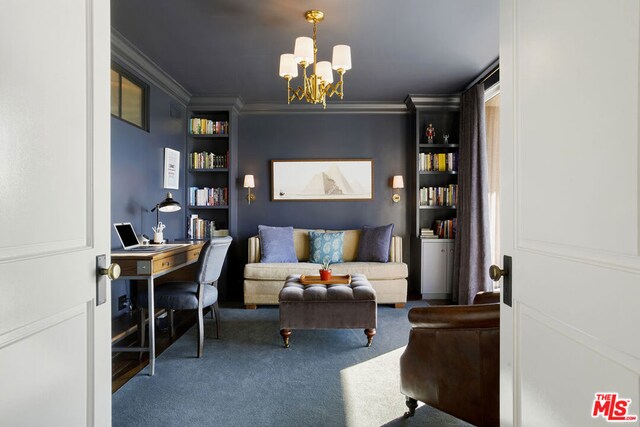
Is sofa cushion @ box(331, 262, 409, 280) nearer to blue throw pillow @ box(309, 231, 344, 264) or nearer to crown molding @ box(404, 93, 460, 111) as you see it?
blue throw pillow @ box(309, 231, 344, 264)

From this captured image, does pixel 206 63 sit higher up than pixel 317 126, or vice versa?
pixel 206 63

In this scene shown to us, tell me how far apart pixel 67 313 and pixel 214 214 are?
4.40 metres

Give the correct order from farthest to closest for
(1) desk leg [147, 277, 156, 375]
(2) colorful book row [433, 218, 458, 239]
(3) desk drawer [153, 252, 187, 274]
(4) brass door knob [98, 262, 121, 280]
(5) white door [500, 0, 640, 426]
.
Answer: (2) colorful book row [433, 218, 458, 239] < (3) desk drawer [153, 252, 187, 274] < (1) desk leg [147, 277, 156, 375] < (4) brass door knob [98, 262, 121, 280] < (5) white door [500, 0, 640, 426]

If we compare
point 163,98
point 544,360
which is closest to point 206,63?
point 163,98

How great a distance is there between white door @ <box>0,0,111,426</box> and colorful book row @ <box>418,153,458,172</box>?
14.5 feet

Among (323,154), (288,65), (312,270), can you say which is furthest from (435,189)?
(288,65)

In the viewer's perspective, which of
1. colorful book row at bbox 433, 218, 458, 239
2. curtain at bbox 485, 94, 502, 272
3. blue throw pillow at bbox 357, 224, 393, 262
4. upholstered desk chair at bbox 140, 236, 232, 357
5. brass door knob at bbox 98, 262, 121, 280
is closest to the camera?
brass door knob at bbox 98, 262, 121, 280

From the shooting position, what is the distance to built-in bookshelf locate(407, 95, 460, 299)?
4875 millimetres

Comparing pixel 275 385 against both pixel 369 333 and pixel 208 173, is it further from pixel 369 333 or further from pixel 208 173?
pixel 208 173

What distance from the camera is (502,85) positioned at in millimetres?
1228

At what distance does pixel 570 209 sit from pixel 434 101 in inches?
178

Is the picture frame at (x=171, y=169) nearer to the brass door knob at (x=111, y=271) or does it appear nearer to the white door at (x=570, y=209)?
the brass door knob at (x=111, y=271)

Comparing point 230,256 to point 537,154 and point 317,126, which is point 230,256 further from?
point 537,154

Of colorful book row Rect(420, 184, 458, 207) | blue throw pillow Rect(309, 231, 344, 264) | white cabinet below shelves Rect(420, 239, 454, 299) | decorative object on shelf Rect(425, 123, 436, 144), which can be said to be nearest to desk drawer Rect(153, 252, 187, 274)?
blue throw pillow Rect(309, 231, 344, 264)
